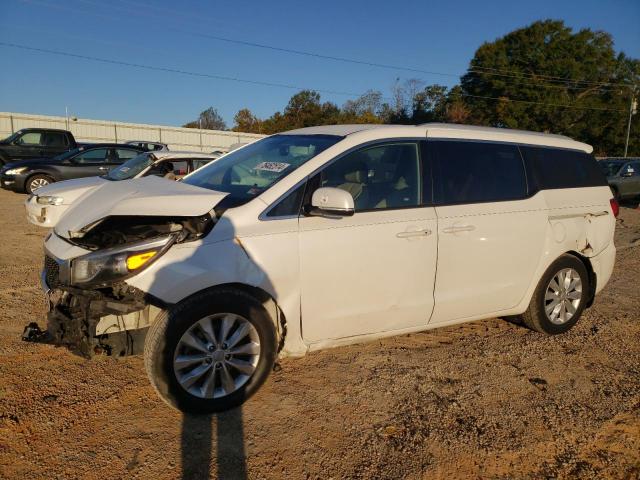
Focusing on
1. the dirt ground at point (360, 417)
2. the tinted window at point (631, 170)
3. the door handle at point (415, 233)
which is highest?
the tinted window at point (631, 170)

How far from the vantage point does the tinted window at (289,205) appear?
3.09 meters

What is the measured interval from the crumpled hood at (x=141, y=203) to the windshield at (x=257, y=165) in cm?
22

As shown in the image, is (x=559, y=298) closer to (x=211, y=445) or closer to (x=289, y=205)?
(x=289, y=205)

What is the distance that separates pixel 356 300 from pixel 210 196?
1.21m

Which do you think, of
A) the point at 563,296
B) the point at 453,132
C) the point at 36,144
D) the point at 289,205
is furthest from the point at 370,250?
the point at 36,144

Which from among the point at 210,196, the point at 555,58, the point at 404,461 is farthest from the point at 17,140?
the point at 555,58

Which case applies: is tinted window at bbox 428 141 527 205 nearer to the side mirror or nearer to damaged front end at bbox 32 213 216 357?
the side mirror

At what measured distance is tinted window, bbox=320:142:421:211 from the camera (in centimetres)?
338

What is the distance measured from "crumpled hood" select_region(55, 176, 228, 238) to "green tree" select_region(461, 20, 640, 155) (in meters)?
57.1

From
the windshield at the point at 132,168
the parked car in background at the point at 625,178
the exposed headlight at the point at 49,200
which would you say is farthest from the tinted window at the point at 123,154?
the parked car in background at the point at 625,178

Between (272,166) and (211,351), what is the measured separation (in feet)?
4.63

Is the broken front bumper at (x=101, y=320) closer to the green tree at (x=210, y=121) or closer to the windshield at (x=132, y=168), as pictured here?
the windshield at (x=132, y=168)

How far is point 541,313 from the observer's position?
4.35m

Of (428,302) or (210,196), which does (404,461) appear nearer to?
(428,302)
